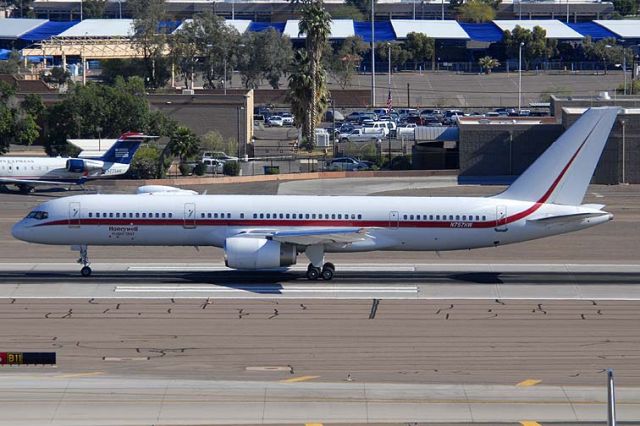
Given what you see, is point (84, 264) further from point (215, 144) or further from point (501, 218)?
point (215, 144)

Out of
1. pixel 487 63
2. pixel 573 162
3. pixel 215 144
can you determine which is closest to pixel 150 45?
pixel 215 144

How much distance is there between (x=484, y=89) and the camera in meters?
150

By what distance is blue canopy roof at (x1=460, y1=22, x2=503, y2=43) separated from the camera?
17012 cm

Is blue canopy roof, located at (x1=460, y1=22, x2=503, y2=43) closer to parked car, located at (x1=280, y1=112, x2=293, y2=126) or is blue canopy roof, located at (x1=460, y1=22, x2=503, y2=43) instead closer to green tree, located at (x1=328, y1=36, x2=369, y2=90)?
green tree, located at (x1=328, y1=36, x2=369, y2=90)

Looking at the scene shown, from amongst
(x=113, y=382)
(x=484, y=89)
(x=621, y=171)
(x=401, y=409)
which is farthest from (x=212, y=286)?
(x=484, y=89)

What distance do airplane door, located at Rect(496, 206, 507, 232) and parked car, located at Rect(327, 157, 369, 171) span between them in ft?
137

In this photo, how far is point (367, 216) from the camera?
43.9 metres

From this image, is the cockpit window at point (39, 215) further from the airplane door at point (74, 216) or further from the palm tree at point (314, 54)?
the palm tree at point (314, 54)

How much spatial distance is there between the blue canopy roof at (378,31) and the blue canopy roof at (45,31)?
4271 cm

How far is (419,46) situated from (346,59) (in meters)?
15.3

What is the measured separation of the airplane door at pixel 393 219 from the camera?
43875 millimetres

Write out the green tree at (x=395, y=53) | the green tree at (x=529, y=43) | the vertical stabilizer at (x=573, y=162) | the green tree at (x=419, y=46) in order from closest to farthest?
the vertical stabilizer at (x=573, y=162) → the green tree at (x=395, y=53) → the green tree at (x=529, y=43) → the green tree at (x=419, y=46)

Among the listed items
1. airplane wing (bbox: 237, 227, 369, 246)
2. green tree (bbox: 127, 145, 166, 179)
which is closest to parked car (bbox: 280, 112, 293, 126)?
green tree (bbox: 127, 145, 166, 179)

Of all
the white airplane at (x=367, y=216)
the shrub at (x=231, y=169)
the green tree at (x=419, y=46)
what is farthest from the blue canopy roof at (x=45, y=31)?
the white airplane at (x=367, y=216)
